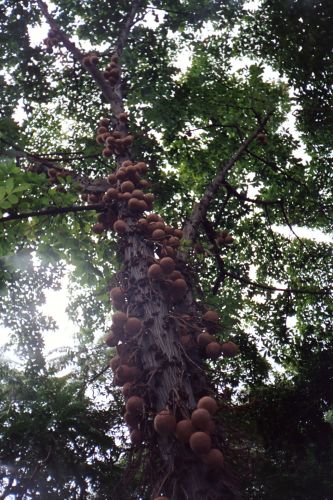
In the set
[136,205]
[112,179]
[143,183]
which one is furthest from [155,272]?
[112,179]

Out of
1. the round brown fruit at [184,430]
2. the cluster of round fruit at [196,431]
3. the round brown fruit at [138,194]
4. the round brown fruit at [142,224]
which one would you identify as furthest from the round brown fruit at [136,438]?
the round brown fruit at [138,194]

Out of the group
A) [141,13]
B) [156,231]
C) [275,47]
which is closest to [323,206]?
[275,47]

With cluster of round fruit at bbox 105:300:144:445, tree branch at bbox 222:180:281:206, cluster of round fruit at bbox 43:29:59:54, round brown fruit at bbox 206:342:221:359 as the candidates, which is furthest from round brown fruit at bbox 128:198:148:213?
cluster of round fruit at bbox 43:29:59:54

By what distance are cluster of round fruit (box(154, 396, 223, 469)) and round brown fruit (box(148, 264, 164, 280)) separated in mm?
1126

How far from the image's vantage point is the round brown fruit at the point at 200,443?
6.66ft

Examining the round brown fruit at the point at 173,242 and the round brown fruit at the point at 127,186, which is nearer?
the round brown fruit at the point at 173,242

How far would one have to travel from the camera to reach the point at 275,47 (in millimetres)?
8125

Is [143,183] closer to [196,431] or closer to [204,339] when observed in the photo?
[204,339]

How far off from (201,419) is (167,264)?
1.29m

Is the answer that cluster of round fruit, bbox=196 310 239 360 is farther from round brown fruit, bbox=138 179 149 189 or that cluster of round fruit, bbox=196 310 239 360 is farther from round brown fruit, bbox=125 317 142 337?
round brown fruit, bbox=138 179 149 189

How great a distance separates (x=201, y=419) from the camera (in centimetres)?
215

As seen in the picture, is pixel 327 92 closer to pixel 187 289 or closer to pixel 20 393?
pixel 187 289

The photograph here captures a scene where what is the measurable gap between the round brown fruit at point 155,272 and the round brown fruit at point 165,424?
115 centimetres

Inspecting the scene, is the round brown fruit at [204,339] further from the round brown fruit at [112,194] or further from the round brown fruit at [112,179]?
the round brown fruit at [112,179]
